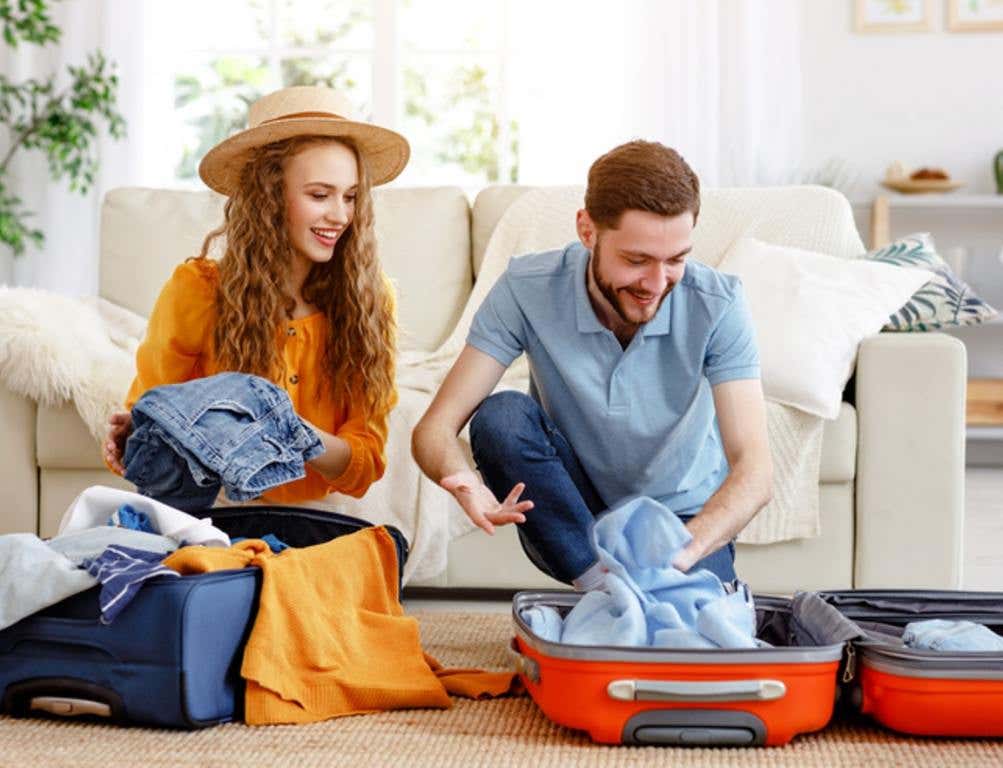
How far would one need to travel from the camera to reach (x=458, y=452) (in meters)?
2.01

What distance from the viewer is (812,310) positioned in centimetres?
288

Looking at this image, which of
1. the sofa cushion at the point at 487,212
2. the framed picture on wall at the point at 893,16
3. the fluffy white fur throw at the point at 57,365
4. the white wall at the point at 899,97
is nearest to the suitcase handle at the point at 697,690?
the fluffy white fur throw at the point at 57,365

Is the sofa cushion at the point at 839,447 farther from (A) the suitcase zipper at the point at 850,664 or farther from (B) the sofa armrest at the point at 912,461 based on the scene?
(A) the suitcase zipper at the point at 850,664

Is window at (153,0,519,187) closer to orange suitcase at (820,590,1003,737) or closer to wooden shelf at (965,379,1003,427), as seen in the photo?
wooden shelf at (965,379,1003,427)

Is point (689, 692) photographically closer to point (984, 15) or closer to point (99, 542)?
point (99, 542)

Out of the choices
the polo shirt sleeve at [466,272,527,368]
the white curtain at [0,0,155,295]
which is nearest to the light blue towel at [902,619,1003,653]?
the polo shirt sleeve at [466,272,527,368]

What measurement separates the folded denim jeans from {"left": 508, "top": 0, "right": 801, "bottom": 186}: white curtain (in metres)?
3.32

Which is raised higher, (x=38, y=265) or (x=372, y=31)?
(x=372, y=31)

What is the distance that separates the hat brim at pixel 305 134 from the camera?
227 centimetres

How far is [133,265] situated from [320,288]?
4.42 ft

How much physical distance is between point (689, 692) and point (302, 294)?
1005 mm

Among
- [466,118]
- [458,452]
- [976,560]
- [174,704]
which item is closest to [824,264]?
[976,560]

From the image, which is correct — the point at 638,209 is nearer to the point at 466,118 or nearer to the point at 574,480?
the point at 574,480

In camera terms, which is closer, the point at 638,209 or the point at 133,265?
the point at 638,209
